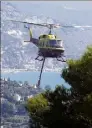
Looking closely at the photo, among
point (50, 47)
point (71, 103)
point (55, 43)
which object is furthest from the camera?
point (55, 43)

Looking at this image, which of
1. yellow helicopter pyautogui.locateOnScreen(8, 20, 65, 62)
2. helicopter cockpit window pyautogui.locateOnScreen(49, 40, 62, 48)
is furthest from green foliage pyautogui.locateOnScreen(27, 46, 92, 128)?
helicopter cockpit window pyautogui.locateOnScreen(49, 40, 62, 48)

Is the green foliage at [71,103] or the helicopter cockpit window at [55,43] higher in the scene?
the green foliage at [71,103]

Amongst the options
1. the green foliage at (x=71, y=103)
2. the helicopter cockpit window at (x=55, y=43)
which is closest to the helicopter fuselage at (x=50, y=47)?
the helicopter cockpit window at (x=55, y=43)

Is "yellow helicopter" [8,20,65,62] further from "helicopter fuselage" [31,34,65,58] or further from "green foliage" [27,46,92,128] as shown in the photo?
"green foliage" [27,46,92,128]

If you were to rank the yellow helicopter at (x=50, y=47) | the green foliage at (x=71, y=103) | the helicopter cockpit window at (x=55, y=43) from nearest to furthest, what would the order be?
the green foliage at (x=71, y=103) → the yellow helicopter at (x=50, y=47) → the helicopter cockpit window at (x=55, y=43)

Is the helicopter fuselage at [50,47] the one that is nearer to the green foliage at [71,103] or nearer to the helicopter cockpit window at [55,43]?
the helicopter cockpit window at [55,43]

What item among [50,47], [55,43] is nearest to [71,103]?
[50,47]

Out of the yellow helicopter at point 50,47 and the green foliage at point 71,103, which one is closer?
the green foliage at point 71,103

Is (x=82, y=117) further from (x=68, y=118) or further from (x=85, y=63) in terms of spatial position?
(x=85, y=63)

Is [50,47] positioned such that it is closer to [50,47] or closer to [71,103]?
[50,47]
